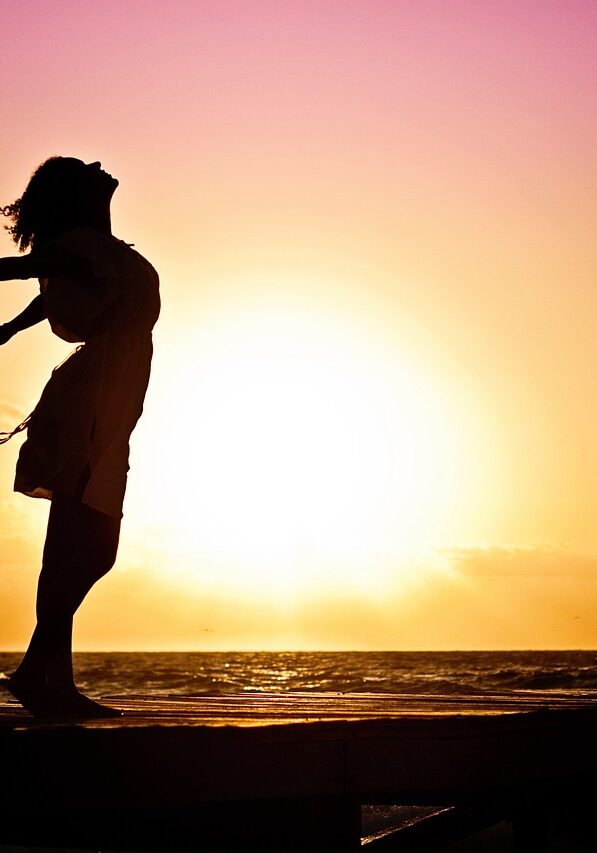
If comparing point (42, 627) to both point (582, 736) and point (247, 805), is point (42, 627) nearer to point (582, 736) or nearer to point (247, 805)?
point (247, 805)

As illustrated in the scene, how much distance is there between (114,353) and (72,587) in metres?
0.91

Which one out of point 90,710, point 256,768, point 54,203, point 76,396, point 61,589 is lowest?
point 256,768

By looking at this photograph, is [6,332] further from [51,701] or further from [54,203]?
[51,701]

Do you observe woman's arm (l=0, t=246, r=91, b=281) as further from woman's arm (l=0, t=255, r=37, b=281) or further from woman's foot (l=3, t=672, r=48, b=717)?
woman's foot (l=3, t=672, r=48, b=717)

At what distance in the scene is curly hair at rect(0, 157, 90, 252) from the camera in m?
3.90

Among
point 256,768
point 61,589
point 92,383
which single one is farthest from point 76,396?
point 256,768

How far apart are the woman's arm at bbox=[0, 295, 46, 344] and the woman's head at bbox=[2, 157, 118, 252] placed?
255mm

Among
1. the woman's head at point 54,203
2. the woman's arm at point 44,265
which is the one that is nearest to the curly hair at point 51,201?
the woman's head at point 54,203

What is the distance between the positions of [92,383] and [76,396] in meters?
0.08

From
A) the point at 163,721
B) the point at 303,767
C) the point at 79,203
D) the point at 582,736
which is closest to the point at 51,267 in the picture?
the point at 79,203

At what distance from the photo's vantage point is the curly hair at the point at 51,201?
3900mm

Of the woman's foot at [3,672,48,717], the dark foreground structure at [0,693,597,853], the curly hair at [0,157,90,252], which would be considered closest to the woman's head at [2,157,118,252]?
the curly hair at [0,157,90,252]

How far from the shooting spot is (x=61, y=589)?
3.74m

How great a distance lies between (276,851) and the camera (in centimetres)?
385
